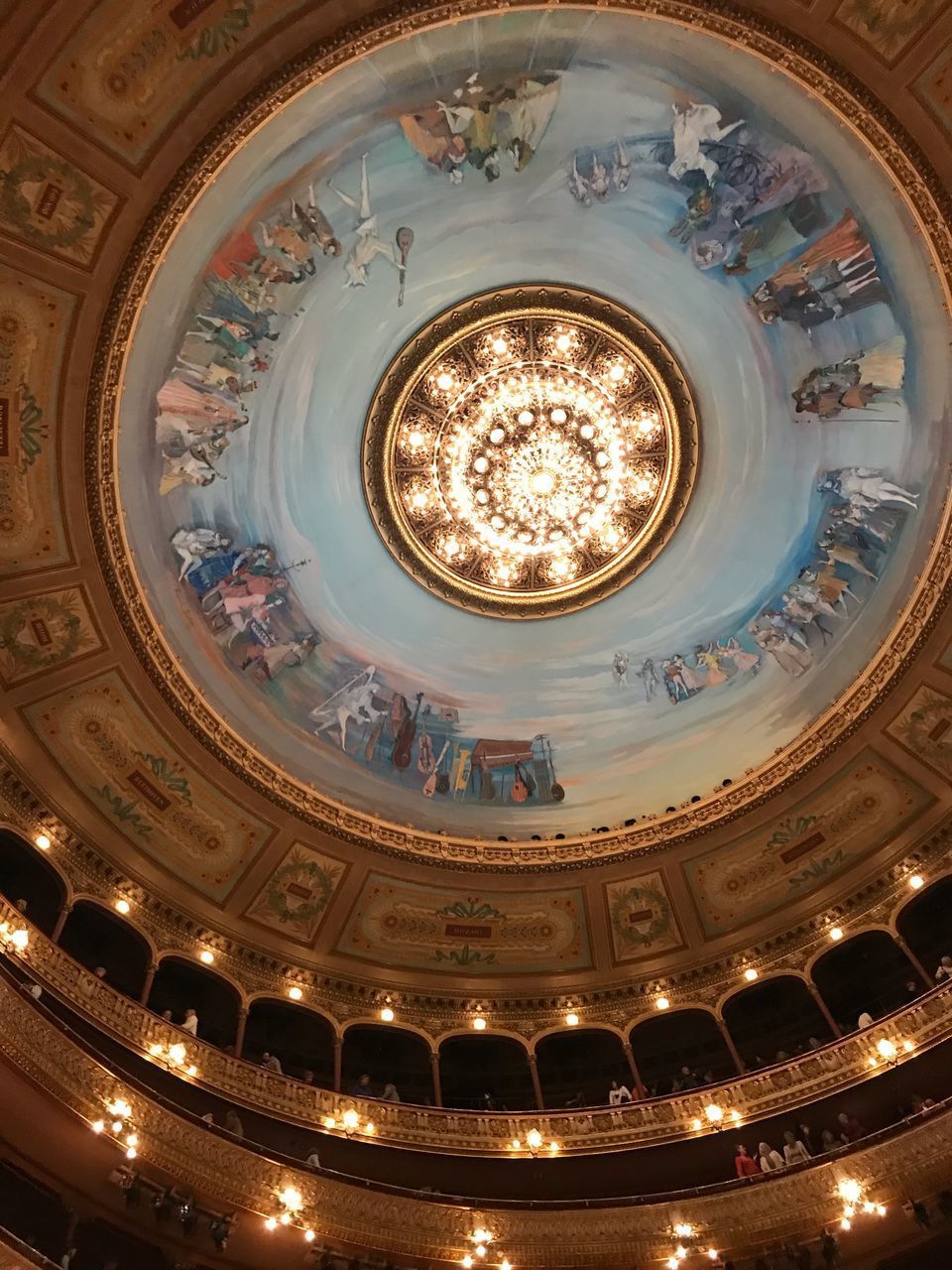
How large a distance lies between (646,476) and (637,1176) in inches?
562

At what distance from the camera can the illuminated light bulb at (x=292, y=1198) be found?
13.0 meters

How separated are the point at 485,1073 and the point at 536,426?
577 inches

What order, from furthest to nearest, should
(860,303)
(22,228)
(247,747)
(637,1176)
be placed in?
(247,747)
(860,303)
(637,1176)
(22,228)

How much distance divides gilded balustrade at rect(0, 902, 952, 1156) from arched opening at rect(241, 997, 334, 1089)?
273cm

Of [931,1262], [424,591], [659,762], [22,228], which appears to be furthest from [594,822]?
[22,228]

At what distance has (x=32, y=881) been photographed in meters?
17.0

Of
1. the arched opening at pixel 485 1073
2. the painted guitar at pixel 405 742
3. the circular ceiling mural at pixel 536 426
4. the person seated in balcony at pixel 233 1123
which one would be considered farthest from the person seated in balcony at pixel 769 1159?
the painted guitar at pixel 405 742

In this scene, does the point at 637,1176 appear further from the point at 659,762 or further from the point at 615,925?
the point at 659,762

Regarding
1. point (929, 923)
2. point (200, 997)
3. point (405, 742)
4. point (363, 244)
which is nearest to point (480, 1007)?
point (200, 997)

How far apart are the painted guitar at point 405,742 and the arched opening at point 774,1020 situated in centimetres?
883

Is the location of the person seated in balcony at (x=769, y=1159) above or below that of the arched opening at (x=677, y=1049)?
below

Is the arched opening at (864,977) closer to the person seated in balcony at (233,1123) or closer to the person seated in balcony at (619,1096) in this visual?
the person seated in balcony at (619,1096)

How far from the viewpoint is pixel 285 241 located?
16.3 metres

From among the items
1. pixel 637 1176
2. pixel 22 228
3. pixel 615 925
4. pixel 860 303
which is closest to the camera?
pixel 22 228
